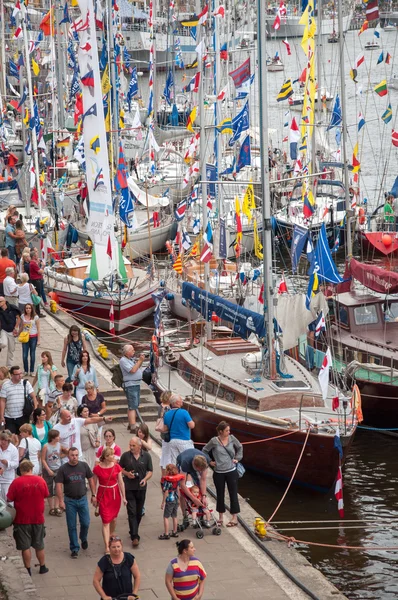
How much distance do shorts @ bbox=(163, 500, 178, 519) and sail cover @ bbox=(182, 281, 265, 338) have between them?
21.0 feet

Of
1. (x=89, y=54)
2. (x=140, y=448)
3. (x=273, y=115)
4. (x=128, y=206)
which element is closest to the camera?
(x=140, y=448)

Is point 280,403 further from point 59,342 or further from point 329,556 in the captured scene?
point 59,342

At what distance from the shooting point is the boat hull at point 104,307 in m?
31.9

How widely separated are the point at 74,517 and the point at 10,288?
884cm

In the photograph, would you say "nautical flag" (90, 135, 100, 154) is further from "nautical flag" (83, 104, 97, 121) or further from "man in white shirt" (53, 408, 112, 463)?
"man in white shirt" (53, 408, 112, 463)

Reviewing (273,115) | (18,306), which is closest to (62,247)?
(18,306)

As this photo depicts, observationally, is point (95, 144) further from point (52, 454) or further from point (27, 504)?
point (27, 504)

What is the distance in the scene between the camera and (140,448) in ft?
48.1

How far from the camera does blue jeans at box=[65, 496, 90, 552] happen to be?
1425 cm

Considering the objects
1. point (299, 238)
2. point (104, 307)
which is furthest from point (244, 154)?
point (104, 307)

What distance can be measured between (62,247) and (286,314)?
731 inches

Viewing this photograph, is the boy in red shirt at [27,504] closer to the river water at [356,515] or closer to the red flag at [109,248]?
the river water at [356,515]

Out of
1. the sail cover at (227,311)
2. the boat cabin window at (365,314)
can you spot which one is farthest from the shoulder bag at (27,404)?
the boat cabin window at (365,314)

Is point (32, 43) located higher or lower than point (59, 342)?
higher
